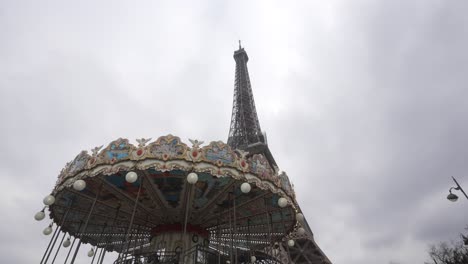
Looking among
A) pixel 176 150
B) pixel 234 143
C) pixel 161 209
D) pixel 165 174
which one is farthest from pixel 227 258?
pixel 234 143

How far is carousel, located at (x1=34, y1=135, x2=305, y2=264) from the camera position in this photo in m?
11.2

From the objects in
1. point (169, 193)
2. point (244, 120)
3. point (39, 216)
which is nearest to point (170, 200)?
point (169, 193)

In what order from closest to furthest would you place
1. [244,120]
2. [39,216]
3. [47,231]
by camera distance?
[39,216]
[47,231]
[244,120]

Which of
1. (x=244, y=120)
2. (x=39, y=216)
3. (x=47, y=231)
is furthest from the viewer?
(x=244, y=120)

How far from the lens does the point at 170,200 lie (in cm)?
1465

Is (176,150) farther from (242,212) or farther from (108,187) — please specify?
(242,212)

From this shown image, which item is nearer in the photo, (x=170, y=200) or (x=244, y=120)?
(x=170, y=200)

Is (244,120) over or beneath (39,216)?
over

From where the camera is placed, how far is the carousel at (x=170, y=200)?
1120 cm

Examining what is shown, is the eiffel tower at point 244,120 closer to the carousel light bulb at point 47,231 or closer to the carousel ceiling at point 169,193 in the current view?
the carousel ceiling at point 169,193

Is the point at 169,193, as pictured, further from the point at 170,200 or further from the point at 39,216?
the point at 39,216

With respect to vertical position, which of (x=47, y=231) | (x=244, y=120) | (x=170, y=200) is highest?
(x=244, y=120)

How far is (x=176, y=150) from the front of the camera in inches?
442

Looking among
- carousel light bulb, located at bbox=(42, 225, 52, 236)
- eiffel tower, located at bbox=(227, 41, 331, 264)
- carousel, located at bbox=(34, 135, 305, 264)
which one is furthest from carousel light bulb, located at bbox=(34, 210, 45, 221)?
eiffel tower, located at bbox=(227, 41, 331, 264)
